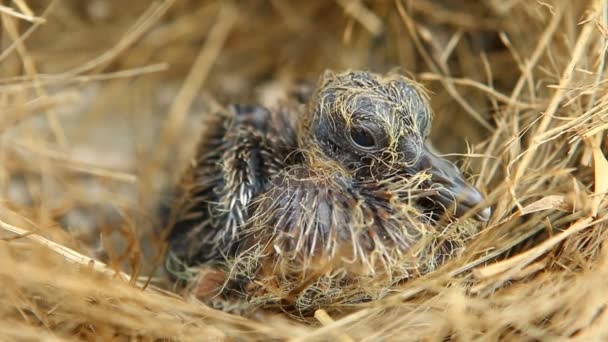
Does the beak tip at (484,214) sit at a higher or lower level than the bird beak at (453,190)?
lower

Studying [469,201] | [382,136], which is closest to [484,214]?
[469,201]

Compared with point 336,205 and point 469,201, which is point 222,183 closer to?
point 336,205

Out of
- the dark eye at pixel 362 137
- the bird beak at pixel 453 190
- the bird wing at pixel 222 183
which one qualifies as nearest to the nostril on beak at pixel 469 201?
the bird beak at pixel 453 190

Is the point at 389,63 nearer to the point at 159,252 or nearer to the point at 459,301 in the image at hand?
the point at 159,252

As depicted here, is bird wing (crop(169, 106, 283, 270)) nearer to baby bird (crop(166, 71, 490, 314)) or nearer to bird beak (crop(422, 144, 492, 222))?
baby bird (crop(166, 71, 490, 314))

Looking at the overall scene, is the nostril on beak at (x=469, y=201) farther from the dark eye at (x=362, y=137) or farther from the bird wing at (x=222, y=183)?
the bird wing at (x=222, y=183)

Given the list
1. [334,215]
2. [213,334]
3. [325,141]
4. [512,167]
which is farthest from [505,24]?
[213,334]
